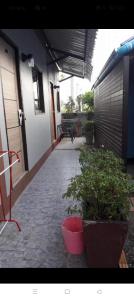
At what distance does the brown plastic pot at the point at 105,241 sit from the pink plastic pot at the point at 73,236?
0.14 m

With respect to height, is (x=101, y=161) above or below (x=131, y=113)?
below

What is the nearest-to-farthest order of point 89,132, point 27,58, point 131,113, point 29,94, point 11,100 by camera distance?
point 11,100
point 27,58
point 29,94
point 131,113
point 89,132

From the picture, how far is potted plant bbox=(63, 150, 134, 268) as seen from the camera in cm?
133

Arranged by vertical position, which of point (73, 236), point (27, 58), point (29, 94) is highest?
point (27, 58)

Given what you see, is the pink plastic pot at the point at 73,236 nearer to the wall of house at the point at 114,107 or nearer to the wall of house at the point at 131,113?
the wall of house at the point at 114,107

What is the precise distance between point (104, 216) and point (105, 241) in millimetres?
151

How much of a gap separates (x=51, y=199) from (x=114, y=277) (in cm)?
222

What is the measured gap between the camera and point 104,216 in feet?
4.67

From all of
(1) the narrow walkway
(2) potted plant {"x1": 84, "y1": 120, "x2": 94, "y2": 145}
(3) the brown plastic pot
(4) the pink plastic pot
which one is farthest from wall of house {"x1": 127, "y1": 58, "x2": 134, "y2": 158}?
(3) the brown plastic pot

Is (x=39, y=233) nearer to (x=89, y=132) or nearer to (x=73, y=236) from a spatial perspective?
(x=73, y=236)

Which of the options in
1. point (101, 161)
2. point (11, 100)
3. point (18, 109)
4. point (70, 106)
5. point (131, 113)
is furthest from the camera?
point (70, 106)

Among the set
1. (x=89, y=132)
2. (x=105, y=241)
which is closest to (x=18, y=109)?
(x=105, y=241)

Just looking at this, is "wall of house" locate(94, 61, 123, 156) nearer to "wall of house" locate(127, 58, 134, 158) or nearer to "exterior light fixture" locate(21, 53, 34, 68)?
"wall of house" locate(127, 58, 134, 158)
